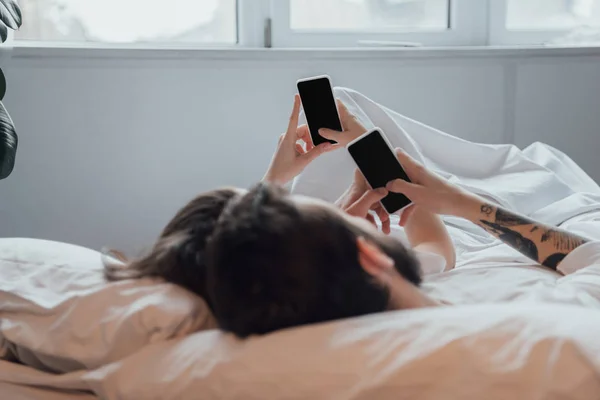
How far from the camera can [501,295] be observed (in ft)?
3.49

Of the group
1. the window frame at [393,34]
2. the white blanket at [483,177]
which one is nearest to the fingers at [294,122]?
the white blanket at [483,177]

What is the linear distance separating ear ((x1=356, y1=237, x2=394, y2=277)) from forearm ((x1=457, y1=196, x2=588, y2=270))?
395 millimetres

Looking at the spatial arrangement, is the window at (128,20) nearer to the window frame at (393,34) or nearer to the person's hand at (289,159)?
the window frame at (393,34)

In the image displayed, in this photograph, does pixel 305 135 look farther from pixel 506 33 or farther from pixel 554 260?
pixel 506 33

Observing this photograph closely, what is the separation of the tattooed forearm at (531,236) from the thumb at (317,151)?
331 mm

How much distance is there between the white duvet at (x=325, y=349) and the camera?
705 mm

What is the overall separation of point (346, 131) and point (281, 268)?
0.62 meters

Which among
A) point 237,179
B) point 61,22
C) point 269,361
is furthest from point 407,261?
point 61,22

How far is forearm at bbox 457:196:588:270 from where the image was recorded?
1.16 meters

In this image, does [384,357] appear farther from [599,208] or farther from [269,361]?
[599,208]

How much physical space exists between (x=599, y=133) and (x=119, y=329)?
→ 6.41 feet

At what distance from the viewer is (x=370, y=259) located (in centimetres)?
82

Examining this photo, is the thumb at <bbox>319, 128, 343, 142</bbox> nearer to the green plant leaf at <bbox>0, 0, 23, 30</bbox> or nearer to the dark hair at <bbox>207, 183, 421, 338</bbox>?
the dark hair at <bbox>207, 183, 421, 338</bbox>

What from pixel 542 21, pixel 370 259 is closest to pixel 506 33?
pixel 542 21
